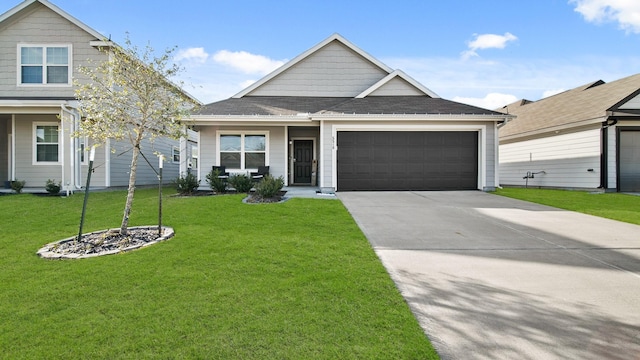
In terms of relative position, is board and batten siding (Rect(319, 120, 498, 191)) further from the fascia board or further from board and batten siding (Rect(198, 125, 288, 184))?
the fascia board

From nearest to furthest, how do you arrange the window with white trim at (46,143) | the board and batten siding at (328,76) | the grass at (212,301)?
the grass at (212,301), the window with white trim at (46,143), the board and batten siding at (328,76)

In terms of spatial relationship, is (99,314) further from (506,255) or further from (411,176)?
(411,176)

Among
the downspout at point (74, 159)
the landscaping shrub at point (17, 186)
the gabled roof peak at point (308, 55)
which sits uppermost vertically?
the gabled roof peak at point (308, 55)

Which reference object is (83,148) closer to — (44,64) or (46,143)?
(46,143)

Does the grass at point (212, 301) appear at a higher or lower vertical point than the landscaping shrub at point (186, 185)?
lower

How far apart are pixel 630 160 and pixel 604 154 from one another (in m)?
1.53

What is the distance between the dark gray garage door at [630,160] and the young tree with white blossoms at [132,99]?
1606 centimetres

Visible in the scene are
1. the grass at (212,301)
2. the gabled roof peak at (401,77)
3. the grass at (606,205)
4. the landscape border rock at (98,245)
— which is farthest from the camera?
the gabled roof peak at (401,77)

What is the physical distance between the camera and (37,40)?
1244 centimetres

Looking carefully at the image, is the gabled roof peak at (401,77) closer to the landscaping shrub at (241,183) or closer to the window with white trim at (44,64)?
the landscaping shrub at (241,183)

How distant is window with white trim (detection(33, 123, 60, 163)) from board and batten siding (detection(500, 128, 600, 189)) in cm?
2098

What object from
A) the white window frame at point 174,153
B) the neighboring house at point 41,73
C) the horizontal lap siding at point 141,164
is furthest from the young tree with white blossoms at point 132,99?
the white window frame at point 174,153

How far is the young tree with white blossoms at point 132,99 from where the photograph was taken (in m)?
5.22

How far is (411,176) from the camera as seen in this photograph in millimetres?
11734
